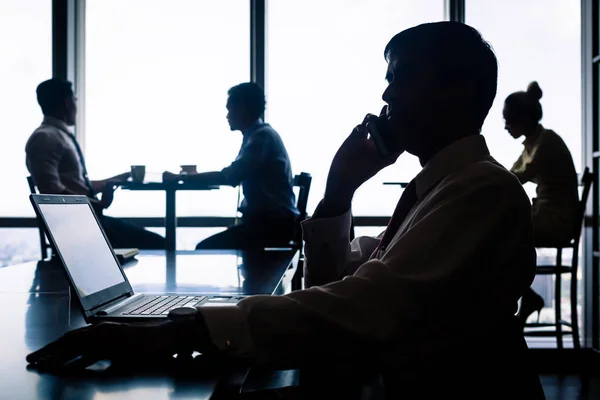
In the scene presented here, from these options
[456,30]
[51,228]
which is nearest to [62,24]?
[51,228]

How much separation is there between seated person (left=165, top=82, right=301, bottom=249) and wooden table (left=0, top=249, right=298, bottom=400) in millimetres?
1178

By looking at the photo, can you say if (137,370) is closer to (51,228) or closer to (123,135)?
(51,228)

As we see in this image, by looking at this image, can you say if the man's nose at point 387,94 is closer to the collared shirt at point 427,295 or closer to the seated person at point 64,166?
the collared shirt at point 427,295

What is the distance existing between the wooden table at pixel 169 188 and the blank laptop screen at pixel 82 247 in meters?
2.40

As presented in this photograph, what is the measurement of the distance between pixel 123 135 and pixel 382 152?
396 cm

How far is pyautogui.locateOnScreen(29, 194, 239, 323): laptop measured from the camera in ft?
3.38

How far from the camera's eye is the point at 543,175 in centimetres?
377

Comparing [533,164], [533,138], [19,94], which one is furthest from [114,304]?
[19,94]

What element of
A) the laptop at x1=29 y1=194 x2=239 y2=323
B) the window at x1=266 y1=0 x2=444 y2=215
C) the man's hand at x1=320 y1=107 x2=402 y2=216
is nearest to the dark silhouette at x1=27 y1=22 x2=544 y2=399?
the laptop at x1=29 y1=194 x2=239 y2=323

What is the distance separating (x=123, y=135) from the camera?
15.8ft

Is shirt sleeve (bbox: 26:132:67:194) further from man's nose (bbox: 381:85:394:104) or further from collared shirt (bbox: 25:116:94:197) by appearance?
man's nose (bbox: 381:85:394:104)

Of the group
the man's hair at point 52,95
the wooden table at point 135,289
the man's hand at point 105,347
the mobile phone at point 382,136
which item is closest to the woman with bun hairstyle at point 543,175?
the wooden table at point 135,289

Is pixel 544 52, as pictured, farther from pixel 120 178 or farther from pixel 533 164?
pixel 120 178

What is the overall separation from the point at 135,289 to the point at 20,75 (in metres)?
4.02
